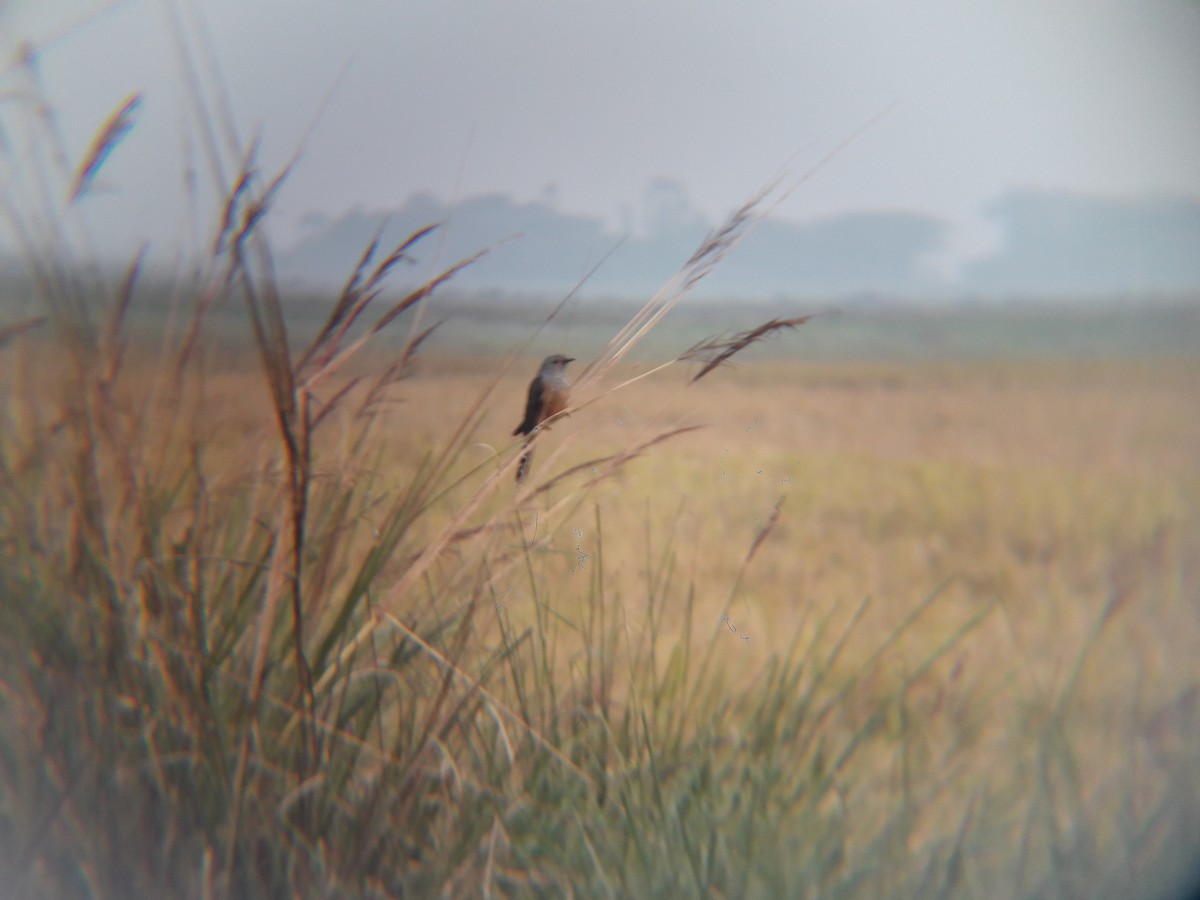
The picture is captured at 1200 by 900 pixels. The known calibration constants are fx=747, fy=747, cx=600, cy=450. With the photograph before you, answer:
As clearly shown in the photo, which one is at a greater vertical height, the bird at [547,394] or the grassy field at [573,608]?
the bird at [547,394]

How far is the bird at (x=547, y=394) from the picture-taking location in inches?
35.1

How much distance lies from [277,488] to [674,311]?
1.91ft

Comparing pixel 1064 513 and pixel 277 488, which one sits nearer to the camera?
pixel 277 488

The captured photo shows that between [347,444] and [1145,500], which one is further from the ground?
[347,444]

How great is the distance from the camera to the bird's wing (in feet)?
2.95

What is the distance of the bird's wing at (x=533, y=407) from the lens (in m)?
0.90

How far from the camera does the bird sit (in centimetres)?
89

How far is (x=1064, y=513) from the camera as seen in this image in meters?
1.12

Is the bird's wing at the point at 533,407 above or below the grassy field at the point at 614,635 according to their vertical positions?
above

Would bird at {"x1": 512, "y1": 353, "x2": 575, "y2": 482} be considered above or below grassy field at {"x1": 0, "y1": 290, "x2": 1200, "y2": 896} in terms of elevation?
above

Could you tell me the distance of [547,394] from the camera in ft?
2.92

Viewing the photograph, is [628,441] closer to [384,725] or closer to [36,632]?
[384,725]

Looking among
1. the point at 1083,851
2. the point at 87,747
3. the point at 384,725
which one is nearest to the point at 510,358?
the point at 384,725

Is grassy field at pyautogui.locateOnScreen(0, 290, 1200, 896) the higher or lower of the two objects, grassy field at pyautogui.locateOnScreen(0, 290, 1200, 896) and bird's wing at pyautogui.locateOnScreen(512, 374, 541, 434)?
the lower
